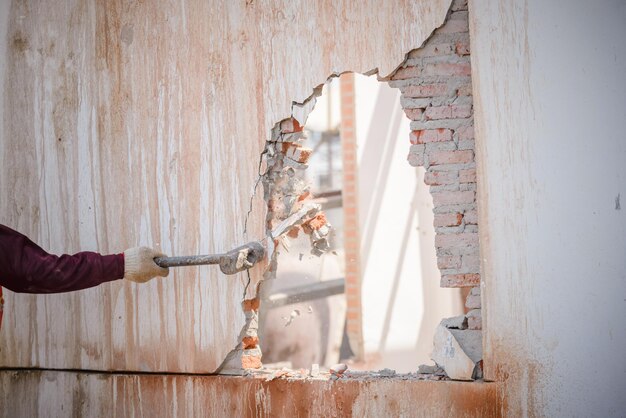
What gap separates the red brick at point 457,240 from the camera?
3121 millimetres

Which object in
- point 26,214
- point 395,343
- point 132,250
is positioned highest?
point 26,214

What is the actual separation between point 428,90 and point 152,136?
1464mm

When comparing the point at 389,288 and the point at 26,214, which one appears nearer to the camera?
the point at 26,214

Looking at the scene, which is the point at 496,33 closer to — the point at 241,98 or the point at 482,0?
the point at 482,0

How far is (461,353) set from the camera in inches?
123

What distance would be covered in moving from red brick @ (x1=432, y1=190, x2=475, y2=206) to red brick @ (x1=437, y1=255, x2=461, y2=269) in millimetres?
261

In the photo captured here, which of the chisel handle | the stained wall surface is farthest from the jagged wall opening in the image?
the chisel handle

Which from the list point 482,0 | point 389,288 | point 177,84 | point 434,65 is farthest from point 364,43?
point 389,288

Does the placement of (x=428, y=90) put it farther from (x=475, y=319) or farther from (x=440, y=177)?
(x=475, y=319)

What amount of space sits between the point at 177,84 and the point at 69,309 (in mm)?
1394

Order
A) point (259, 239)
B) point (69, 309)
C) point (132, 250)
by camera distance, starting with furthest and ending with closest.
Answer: point (69, 309) → point (259, 239) → point (132, 250)

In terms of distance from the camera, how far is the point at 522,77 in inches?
116

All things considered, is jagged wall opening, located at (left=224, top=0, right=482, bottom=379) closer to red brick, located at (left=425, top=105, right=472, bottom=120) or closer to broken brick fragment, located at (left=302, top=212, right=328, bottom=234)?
red brick, located at (left=425, top=105, right=472, bottom=120)

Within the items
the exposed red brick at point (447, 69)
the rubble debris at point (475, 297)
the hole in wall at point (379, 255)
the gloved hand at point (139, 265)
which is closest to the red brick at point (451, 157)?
the exposed red brick at point (447, 69)
